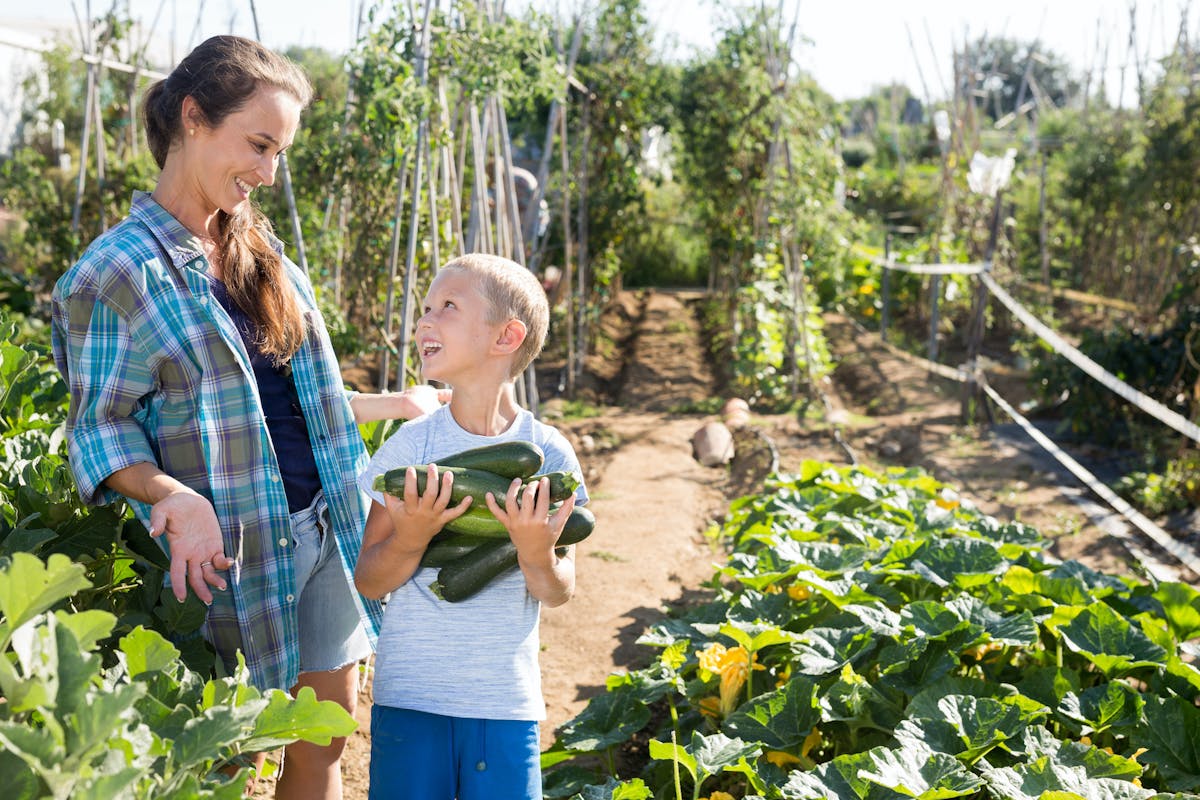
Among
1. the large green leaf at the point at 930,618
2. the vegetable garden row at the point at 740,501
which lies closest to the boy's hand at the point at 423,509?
the vegetable garden row at the point at 740,501

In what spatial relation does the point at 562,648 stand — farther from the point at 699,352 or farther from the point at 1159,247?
the point at 1159,247

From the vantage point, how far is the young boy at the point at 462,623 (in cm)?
182

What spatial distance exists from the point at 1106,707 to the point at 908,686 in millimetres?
414

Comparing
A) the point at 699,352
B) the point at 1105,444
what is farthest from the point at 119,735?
the point at 699,352

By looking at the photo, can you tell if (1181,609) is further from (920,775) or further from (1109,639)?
(920,775)

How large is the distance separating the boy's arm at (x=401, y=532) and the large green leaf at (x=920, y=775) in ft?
2.93

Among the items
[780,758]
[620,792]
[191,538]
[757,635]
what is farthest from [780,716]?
[191,538]

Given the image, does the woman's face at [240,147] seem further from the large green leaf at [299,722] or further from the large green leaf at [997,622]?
the large green leaf at [997,622]

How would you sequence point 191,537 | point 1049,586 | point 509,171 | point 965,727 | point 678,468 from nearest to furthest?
point 191,537 → point 965,727 → point 1049,586 → point 509,171 → point 678,468

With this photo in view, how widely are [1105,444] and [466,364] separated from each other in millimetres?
6123

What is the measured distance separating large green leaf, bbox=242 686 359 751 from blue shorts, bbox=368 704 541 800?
0.55 meters

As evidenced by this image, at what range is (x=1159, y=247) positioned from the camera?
30.5 feet

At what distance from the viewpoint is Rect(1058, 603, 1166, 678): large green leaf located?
2.65 meters

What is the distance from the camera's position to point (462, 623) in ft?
6.10
